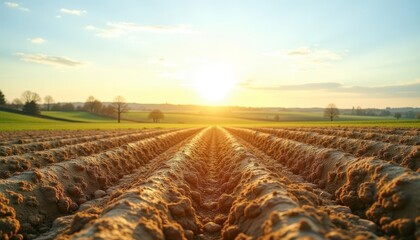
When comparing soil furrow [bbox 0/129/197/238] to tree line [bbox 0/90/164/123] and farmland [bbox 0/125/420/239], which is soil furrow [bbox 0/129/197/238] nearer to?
farmland [bbox 0/125/420/239]

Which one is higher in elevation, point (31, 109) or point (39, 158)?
point (31, 109)

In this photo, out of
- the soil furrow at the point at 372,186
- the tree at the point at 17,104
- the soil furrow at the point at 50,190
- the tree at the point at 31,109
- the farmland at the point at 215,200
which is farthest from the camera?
the tree at the point at 17,104

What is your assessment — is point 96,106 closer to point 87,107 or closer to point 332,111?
point 87,107

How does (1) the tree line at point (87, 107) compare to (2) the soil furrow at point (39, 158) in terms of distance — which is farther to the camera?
(1) the tree line at point (87, 107)

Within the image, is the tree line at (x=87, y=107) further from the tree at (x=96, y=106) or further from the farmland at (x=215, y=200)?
the farmland at (x=215, y=200)

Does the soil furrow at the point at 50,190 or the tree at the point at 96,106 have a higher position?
the tree at the point at 96,106

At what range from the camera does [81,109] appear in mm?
136250

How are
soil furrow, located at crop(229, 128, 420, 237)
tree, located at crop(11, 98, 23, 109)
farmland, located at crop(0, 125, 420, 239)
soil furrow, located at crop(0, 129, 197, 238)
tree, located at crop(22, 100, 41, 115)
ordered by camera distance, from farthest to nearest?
1. tree, located at crop(11, 98, 23, 109)
2. tree, located at crop(22, 100, 41, 115)
3. soil furrow, located at crop(0, 129, 197, 238)
4. soil furrow, located at crop(229, 128, 420, 237)
5. farmland, located at crop(0, 125, 420, 239)

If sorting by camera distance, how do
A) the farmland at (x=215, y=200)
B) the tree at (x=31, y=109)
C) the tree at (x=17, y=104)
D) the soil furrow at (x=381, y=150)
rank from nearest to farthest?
the farmland at (x=215, y=200), the soil furrow at (x=381, y=150), the tree at (x=31, y=109), the tree at (x=17, y=104)

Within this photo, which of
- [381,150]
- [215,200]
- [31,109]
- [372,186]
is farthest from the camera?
[31,109]

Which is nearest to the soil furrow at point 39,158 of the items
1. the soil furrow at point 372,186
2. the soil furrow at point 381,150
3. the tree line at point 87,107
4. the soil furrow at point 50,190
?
the soil furrow at point 50,190

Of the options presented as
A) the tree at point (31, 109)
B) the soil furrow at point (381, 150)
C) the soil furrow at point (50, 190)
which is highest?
the tree at point (31, 109)

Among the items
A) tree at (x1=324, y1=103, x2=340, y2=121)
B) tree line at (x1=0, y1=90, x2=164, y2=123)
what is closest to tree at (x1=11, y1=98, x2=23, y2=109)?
tree line at (x1=0, y1=90, x2=164, y2=123)

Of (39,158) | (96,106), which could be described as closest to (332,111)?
(96,106)
